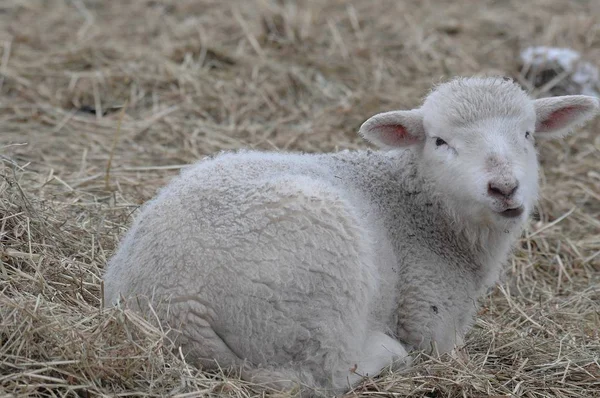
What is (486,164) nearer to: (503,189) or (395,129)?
(503,189)

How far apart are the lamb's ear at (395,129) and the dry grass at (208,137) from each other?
114cm

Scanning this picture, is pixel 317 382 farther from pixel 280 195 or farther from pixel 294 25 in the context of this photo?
pixel 294 25

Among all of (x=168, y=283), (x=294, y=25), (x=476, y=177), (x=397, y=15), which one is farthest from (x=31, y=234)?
(x=397, y=15)

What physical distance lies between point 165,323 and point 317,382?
72 cm

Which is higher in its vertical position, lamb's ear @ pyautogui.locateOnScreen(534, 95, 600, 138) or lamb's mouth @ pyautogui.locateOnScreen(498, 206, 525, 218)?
lamb's ear @ pyautogui.locateOnScreen(534, 95, 600, 138)

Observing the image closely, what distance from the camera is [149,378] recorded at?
3.99m

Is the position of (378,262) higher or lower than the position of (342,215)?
lower

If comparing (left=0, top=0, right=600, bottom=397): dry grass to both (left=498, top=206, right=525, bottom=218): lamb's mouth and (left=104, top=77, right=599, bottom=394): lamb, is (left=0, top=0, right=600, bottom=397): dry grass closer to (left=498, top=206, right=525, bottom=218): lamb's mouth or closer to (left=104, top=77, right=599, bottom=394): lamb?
(left=104, top=77, right=599, bottom=394): lamb

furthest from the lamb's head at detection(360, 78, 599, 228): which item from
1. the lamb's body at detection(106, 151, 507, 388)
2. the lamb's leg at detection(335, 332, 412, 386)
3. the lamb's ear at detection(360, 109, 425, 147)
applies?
the lamb's leg at detection(335, 332, 412, 386)

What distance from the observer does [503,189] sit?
437 cm

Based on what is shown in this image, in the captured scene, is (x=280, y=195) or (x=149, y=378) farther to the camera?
(x=280, y=195)

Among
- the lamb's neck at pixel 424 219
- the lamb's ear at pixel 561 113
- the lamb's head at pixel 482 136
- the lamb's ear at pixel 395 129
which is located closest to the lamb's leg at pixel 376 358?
the lamb's neck at pixel 424 219

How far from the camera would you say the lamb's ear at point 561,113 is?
5.05 meters

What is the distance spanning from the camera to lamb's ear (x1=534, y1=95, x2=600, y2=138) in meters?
5.05
